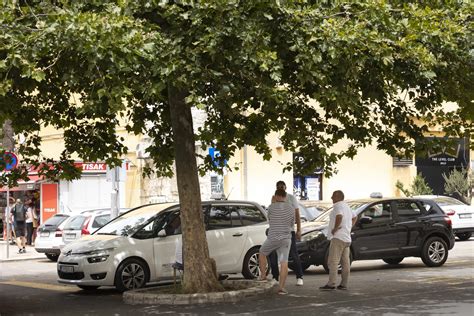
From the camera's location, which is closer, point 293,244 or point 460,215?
point 293,244

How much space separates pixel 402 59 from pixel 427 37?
45 centimetres

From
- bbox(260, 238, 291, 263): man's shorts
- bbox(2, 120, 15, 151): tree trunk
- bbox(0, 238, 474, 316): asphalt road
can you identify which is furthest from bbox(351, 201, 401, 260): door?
bbox(2, 120, 15, 151): tree trunk

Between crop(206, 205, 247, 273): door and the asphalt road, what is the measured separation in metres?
1.24

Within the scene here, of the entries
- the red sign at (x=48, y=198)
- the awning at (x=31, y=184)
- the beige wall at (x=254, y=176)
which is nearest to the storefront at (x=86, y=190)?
the red sign at (x=48, y=198)

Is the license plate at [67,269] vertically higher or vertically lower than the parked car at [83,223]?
lower

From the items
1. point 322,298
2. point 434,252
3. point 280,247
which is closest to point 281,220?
point 280,247

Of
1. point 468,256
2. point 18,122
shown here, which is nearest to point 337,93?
point 18,122

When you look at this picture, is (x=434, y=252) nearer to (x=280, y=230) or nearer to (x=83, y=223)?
(x=280, y=230)

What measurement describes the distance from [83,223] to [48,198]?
396 inches

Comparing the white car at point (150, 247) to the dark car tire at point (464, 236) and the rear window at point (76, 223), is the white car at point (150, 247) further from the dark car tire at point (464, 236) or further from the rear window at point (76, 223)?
the dark car tire at point (464, 236)

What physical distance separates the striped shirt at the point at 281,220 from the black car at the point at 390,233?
115 inches

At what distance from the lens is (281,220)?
15.0 m

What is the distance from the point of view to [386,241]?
1845 cm

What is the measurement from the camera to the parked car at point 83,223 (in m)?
23.5
